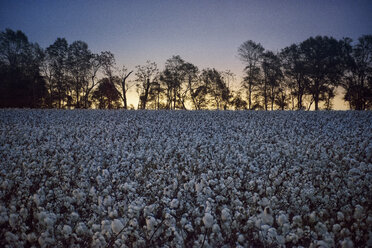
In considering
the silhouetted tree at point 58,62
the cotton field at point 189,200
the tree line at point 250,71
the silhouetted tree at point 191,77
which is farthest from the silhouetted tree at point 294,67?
the silhouetted tree at point 58,62

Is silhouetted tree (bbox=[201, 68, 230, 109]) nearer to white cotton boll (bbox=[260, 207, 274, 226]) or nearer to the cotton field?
the cotton field

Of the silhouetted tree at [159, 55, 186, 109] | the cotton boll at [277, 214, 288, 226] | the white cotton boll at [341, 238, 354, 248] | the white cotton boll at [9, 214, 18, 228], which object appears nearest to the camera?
the white cotton boll at [341, 238, 354, 248]

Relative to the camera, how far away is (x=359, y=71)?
44531 millimetres

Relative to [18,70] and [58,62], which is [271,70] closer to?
[58,62]

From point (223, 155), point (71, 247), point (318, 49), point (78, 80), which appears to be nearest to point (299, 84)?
point (318, 49)

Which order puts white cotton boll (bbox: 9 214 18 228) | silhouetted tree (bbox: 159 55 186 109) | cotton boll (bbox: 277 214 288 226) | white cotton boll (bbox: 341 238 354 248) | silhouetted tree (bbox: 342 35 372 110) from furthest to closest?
silhouetted tree (bbox: 159 55 186 109)
silhouetted tree (bbox: 342 35 372 110)
white cotton boll (bbox: 9 214 18 228)
cotton boll (bbox: 277 214 288 226)
white cotton boll (bbox: 341 238 354 248)

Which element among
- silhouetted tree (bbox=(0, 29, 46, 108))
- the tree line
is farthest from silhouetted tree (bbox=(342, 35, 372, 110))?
→ silhouetted tree (bbox=(0, 29, 46, 108))

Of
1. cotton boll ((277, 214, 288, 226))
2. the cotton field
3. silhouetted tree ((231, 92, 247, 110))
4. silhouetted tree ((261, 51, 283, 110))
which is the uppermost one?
silhouetted tree ((261, 51, 283, 110))

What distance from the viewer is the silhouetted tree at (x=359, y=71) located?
43688mm

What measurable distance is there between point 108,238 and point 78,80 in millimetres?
53423

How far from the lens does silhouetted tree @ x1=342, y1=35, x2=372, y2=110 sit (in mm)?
43688

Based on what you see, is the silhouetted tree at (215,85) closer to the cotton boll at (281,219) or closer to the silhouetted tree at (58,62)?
the silhouetted tree at (58,62)

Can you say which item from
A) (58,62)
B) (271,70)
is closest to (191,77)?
(271,70)

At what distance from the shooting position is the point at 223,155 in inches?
353
